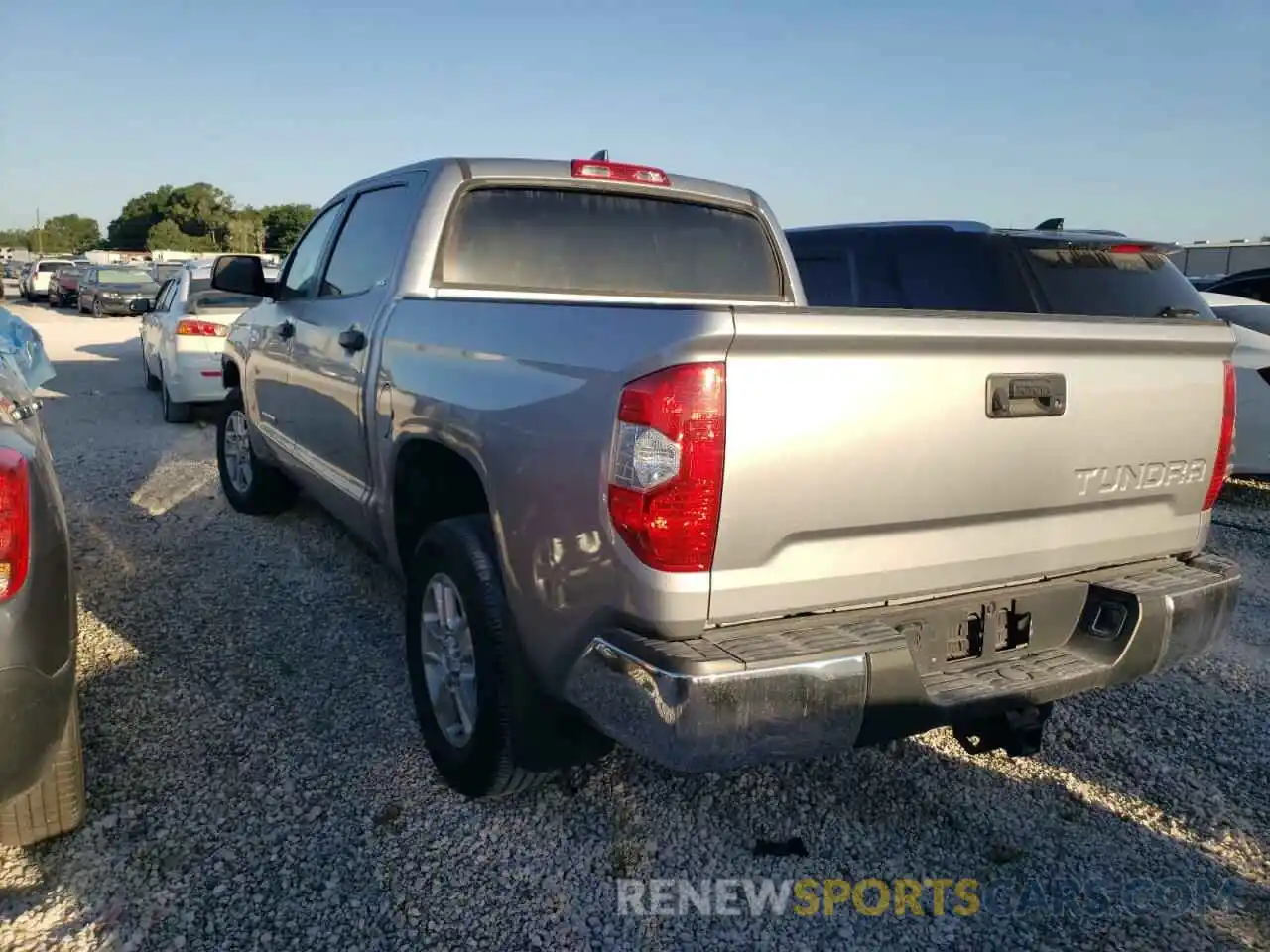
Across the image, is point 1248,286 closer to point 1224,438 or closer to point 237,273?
point 1224,438

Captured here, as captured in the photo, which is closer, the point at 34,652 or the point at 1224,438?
the point at 34,652

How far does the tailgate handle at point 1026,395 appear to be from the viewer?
2.47 m

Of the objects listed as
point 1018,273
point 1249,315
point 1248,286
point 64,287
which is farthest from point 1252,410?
point 64,287

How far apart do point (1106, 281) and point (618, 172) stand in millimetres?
3068

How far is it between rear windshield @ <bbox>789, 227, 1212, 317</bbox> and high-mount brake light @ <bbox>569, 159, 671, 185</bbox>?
144cm

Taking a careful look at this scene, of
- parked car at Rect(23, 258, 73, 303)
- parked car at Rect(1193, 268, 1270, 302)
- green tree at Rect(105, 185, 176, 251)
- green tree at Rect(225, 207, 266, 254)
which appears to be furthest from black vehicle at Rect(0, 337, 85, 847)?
green tree at Rect(105, 185, 176, 251)

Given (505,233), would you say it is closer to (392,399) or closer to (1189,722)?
(392,399)

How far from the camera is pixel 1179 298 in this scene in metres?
5.66

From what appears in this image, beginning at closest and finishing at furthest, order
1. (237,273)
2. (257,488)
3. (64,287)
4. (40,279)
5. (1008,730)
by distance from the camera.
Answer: (1008,730) < (237,273) < (257,488) < (64,287) < (40,279)

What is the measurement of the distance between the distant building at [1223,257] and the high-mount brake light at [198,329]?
22.1m

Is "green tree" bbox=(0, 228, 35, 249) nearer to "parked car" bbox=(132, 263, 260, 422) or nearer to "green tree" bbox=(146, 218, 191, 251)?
"green tree" bbox=(146, 218, 191, 251)

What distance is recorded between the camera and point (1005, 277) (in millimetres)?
5340

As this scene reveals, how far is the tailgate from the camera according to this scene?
7.22ft

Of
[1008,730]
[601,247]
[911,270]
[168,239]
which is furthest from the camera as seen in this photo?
[168,239]
